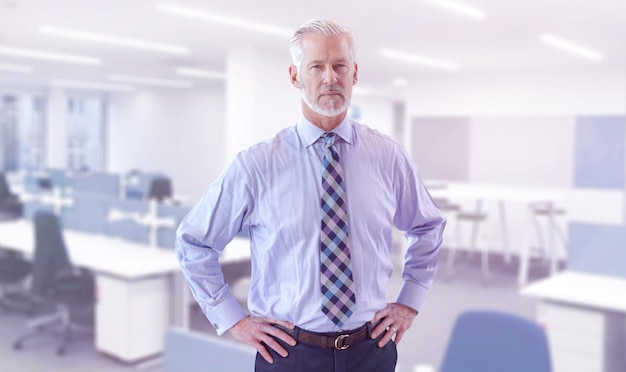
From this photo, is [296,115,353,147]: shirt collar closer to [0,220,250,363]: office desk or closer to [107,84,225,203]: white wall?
[0,220,250,363]: office desk

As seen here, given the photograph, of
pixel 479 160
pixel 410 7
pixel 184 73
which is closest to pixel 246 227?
pixel 410 7

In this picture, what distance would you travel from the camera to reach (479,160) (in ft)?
25.2

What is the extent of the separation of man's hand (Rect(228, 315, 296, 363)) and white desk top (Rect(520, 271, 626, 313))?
2148 mm

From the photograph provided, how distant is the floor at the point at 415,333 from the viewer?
3551 millimetres

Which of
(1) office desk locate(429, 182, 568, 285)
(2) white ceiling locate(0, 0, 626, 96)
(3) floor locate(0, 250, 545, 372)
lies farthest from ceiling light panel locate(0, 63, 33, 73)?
(1) office desk locate(429, 182, 568, 285)

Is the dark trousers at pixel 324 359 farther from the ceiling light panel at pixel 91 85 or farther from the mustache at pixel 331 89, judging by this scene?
the ceiling light panel at pixel 91 85

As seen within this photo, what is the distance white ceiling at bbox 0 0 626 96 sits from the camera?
14.7 ft

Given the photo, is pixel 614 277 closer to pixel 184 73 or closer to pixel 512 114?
pixel 512 114

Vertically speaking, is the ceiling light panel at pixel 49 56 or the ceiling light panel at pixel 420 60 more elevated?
the ceiling light panel at pixel 49 56

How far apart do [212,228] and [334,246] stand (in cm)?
16

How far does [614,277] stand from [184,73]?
7382 mm

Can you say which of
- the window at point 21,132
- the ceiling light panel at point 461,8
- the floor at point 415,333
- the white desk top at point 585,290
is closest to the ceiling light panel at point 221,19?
the ceiling light panel at point 461,8

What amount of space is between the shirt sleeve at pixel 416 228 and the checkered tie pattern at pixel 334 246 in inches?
3.8

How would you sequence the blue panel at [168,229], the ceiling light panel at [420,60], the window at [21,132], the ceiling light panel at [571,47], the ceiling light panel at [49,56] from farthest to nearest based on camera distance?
the window at [21,132] → the ceiling light panel at [49,56] → the ceiling light panel at [420,60] → the ceiling light panel at [571,47] → the blue panel at [168,229]
